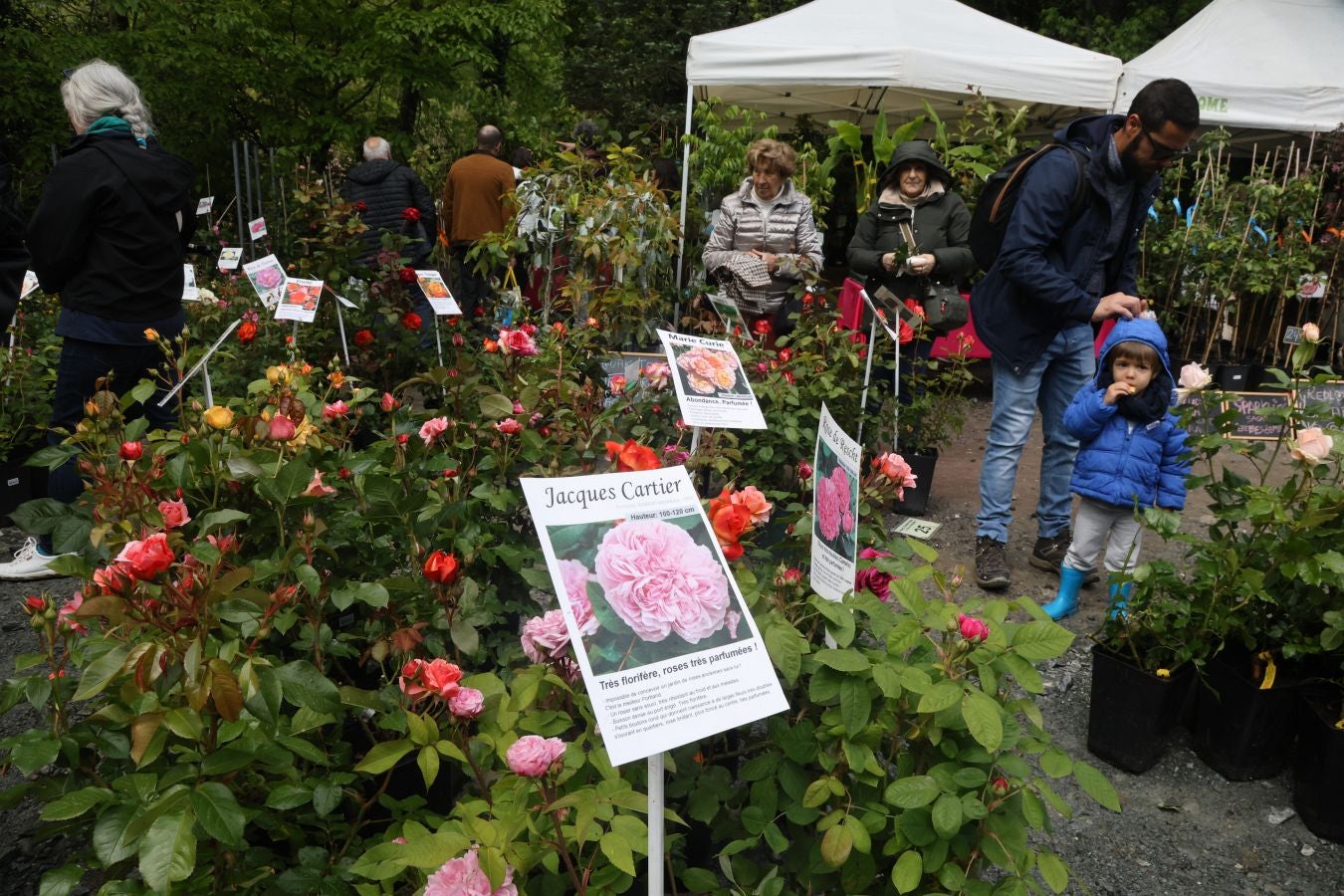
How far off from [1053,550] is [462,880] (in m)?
3.31

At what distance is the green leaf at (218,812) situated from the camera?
1011 mm

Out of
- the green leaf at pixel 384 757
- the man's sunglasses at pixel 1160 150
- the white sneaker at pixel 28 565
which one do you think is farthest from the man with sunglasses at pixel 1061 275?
the white sneaker at pixel 28 565

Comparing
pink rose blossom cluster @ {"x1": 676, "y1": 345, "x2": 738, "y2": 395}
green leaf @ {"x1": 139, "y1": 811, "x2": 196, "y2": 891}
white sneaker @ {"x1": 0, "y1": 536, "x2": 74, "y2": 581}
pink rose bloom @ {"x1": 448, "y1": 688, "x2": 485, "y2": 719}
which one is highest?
pink rose blossom cluster @ {"x1": 676, "y1": 345, "x2": 738, "y2": 395}

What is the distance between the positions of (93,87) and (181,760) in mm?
2739

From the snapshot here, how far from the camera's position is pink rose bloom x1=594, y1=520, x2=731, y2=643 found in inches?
41.2

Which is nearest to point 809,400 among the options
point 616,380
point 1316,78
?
point 616,380

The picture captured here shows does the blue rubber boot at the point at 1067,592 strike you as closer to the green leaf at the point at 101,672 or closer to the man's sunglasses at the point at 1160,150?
the man's sunglasses at the point at 1160,150

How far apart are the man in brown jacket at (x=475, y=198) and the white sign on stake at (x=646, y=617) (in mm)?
5533

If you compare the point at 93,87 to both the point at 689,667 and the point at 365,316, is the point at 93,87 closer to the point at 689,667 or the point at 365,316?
the point at 365,316

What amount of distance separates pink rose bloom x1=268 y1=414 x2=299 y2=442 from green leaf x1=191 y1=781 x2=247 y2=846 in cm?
72

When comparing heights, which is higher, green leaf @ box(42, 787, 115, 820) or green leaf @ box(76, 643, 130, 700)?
green leaf @ box(76, 643, 130, 700)

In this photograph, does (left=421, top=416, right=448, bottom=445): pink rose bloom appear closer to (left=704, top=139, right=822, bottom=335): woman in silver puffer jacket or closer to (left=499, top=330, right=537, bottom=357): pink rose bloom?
(left=499, top=330, right=537, bottom=357): pink rose bloom

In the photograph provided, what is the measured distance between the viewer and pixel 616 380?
2.66 meters

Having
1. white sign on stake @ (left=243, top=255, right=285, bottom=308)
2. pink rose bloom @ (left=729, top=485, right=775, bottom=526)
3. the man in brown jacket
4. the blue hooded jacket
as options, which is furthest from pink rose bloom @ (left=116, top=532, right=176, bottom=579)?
the man in brown jacket
